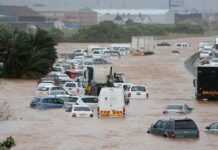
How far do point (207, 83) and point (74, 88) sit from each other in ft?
21.4

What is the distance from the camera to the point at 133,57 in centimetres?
8394

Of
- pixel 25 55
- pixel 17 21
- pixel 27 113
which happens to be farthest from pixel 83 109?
pixel 17 21

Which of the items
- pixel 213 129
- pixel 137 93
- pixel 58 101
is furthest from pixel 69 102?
pixel 213 129

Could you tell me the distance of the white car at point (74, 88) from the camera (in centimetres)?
4406

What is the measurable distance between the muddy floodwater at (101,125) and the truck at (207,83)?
1.70 ft

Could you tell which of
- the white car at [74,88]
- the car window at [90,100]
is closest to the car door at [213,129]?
the car window at [90,100]

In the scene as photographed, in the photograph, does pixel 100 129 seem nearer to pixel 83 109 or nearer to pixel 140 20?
pixel 83 109

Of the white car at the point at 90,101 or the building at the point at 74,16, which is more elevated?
the building at the point at 74,16

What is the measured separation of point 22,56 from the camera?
55.2 meters

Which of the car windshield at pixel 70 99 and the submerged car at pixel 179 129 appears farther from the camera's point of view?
the car windshield at pixel 70 99

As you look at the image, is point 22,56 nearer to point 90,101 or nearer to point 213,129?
point 90,101

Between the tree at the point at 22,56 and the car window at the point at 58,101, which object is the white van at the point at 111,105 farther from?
the tree at the point at 22,56

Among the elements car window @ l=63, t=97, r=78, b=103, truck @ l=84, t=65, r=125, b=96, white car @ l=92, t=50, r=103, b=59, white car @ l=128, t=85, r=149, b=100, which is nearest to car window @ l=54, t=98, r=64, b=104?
car window @ l=63, t=97, r=78, b=103

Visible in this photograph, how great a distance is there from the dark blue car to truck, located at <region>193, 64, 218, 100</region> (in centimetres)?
622
